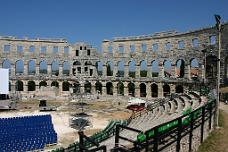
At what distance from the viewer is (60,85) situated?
71.8 metres

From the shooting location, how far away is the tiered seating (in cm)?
2802

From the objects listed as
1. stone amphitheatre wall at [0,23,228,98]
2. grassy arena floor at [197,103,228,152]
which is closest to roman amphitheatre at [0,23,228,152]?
stone amphitheatre wall at [0,23,228,98]

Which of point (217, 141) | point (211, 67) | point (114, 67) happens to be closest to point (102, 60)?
point (114, 67)

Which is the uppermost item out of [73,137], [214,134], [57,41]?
[57,41]

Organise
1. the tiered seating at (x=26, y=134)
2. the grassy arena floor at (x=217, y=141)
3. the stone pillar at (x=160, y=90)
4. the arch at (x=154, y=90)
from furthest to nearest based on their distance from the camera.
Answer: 1. the arch at (x=154, y=90)
2. the stone pillar at (x=160, y=90)
3. the tiered seating at (x=26, y=134)
4. the grassy arena floor at (x=217, y=141)

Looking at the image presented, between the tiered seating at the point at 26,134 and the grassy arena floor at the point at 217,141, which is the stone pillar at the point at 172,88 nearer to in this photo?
the tiered seating at the point at 26,134

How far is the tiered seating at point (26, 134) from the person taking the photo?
28.0 m

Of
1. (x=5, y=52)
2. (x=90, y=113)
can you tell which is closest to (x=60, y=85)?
(x=5, y=52)

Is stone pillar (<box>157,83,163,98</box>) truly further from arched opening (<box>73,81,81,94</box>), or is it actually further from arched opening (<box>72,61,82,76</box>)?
arched opening (<box>72,61,82,76</box>)

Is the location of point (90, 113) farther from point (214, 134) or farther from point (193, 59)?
point (214, 134)

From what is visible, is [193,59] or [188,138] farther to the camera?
[193,59]

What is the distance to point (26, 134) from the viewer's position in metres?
30.3

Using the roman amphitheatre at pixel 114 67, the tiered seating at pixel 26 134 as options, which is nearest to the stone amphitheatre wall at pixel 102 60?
the roman amphitheatre at pixel 114 67

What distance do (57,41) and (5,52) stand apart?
12.7 m
